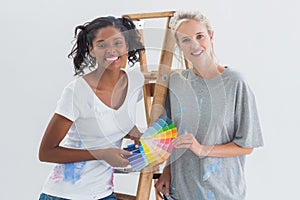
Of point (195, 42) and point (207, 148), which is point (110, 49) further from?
point (207, 148)

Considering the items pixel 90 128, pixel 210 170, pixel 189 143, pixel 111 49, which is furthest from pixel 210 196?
pixel 111 49

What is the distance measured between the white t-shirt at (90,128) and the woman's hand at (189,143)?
0.19m

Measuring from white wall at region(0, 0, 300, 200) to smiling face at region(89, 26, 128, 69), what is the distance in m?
0.92

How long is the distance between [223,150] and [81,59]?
546 millimetres

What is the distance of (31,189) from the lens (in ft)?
9.57

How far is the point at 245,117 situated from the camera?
1819 mm

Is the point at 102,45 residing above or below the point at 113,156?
above

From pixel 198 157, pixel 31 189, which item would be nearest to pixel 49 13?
pixel 31 189

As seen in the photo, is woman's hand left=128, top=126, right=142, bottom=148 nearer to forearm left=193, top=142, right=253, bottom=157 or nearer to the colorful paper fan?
the colorful paper fan

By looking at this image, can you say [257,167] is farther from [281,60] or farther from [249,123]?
[249,123]

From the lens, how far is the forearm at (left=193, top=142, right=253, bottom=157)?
1800mm

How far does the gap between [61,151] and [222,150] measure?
0.52 m

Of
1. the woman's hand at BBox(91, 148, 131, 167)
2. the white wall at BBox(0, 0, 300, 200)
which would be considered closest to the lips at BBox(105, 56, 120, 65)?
the woman's hand at BBox(91, 148, 131, 167)

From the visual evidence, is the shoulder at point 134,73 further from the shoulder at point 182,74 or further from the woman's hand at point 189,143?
the woman's hand at point 189,143
